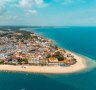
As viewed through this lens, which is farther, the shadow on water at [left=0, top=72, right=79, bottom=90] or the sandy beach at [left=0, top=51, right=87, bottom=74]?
the sandy beach at [left=0, top=51, right=87, bottom=74]

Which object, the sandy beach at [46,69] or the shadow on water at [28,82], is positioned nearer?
the shadow on water at [28,82]

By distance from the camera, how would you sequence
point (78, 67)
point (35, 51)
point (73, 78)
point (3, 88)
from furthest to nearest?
point (35, 51) < point (78, 67) < point (73, 78) < point (3, 88)

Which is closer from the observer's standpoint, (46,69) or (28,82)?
(28,82)

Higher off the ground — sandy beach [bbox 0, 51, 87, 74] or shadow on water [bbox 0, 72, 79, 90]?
sandy beach [bbox 0, 51, 87, 74]

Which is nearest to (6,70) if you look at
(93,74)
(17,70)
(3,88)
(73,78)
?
(17,70)

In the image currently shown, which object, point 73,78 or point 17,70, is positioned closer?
point 73,78

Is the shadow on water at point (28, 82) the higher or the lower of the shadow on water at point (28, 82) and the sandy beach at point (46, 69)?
the lower

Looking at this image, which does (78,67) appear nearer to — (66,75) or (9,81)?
(66,75)

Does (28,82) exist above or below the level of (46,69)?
below
